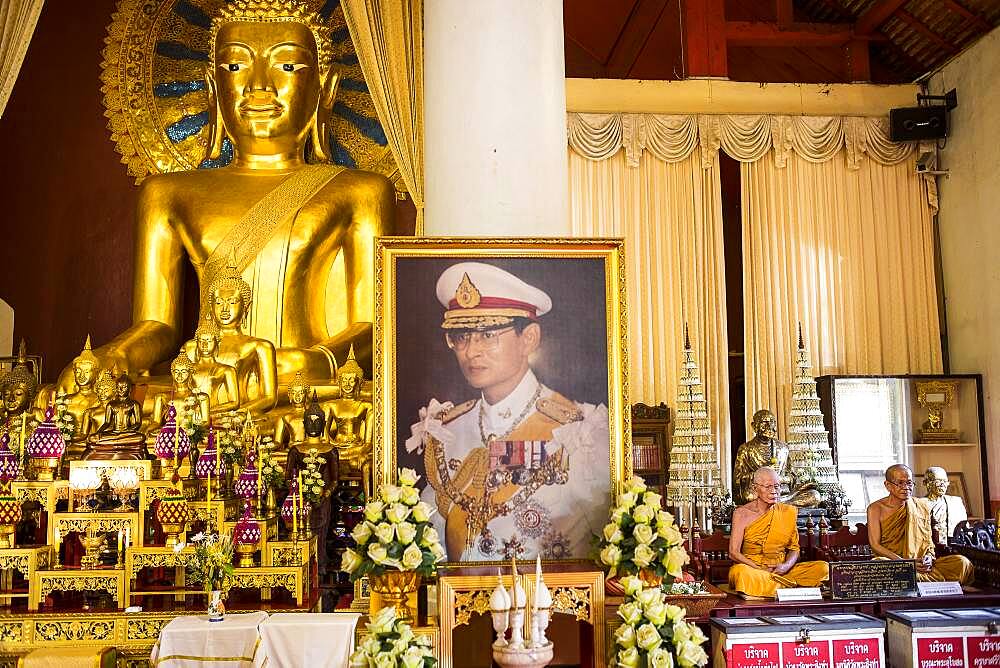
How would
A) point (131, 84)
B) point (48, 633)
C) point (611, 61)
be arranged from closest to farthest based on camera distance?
point (48, 633)
point (131, 84)
point (611, 61)

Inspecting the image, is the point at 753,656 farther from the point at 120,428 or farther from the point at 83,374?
the point at 83,374

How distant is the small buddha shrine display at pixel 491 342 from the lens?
3475 mm

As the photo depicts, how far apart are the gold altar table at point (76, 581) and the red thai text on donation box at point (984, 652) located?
3078 mm

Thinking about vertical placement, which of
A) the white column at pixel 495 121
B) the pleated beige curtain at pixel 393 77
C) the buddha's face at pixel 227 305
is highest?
the pleated beige curtain at pixel 393 77

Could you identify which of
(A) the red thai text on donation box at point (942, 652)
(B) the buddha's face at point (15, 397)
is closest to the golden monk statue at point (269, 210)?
(B) the buddha's face at point (15, 397)

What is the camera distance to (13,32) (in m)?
5.09

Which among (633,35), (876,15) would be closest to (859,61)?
(876,15)

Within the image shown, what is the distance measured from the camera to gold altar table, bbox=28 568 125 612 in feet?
12.7

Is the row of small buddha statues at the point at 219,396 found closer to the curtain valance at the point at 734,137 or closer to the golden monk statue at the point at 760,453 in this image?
the golden monk statue at the point at 760,453

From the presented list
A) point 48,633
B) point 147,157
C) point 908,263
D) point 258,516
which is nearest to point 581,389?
point 258,516

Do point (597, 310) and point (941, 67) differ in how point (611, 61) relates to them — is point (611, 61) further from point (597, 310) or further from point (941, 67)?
point (597, 310)

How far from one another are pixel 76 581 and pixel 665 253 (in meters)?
5.00

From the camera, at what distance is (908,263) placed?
7.89 m

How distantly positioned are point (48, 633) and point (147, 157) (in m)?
4.12
